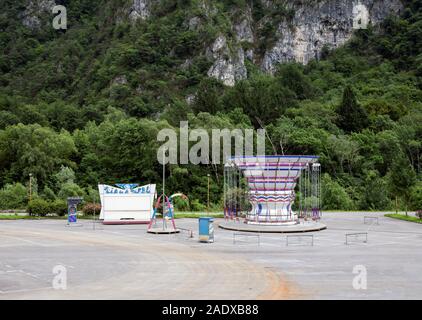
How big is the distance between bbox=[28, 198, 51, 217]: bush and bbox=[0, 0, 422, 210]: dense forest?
38.4 ft

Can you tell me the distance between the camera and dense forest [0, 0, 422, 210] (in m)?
74.6

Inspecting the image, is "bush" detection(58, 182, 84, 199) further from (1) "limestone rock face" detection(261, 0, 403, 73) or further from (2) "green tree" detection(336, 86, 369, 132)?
(1) "limestone rock face" detection(261, 0, 403, 73)

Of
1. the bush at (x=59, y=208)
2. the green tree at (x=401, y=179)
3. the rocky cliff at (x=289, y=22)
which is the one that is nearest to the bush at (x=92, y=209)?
the bush at (x=59, y=208)

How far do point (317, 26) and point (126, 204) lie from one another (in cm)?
14385

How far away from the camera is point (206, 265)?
23.9 m

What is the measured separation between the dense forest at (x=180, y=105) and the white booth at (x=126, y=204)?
1748 cm

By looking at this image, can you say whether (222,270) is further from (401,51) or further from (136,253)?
(401,51)

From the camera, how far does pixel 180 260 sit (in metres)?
25.5

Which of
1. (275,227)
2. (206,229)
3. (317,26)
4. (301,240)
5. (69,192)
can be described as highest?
(317,26)

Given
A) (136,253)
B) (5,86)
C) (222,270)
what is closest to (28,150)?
(136,253)

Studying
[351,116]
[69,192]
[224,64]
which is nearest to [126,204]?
[69,192]

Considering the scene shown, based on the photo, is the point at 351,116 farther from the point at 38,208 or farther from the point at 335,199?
the point at 38,208

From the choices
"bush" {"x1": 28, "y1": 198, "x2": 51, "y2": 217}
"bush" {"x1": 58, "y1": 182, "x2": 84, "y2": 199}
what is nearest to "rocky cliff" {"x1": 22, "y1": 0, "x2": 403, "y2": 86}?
"bush" {"x1": 58, "y1": 182, "x2": 84, "y2": 199}
